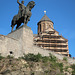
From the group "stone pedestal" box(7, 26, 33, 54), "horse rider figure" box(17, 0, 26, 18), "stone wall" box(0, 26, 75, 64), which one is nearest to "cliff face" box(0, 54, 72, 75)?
"stone wall" box(0, 26, 75, 64)

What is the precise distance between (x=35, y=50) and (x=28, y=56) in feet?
12.8

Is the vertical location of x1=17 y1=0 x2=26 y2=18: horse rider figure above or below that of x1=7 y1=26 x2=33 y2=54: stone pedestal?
above

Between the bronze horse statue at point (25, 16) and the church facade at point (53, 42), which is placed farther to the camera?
the church facade at point (53, 42)

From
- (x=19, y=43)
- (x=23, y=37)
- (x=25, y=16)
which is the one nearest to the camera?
(x=19, y=43)

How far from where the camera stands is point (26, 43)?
24094 millimetres

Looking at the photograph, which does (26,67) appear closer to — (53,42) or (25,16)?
(25,16)

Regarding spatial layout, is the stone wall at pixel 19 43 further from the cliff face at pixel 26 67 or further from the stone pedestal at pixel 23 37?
the cliff face at pixel 26 67

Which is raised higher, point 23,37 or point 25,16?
point 25,16

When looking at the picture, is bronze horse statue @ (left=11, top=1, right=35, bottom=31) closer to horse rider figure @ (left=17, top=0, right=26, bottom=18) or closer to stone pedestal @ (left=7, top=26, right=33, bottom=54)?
horse rider figure @ (left=17, top=0, right=26, bottom=18)

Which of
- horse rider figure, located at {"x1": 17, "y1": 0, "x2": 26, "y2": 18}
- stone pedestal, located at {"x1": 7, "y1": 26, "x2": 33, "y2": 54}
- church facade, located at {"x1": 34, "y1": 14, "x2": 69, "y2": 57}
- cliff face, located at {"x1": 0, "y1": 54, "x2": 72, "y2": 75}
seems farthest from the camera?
church facade, located at {"x1": 34, "y1": 14, "x2": 69, "y2": 57}

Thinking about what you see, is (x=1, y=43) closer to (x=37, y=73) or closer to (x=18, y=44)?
(x=18, y=44)

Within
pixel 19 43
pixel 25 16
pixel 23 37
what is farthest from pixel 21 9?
pixel 19 43

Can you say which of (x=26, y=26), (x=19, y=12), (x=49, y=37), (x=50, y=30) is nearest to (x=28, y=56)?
(x=26, y=26)

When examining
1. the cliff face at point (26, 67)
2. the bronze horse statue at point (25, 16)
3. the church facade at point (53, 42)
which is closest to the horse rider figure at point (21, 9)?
the bronze horse statue at point (25, 16)
